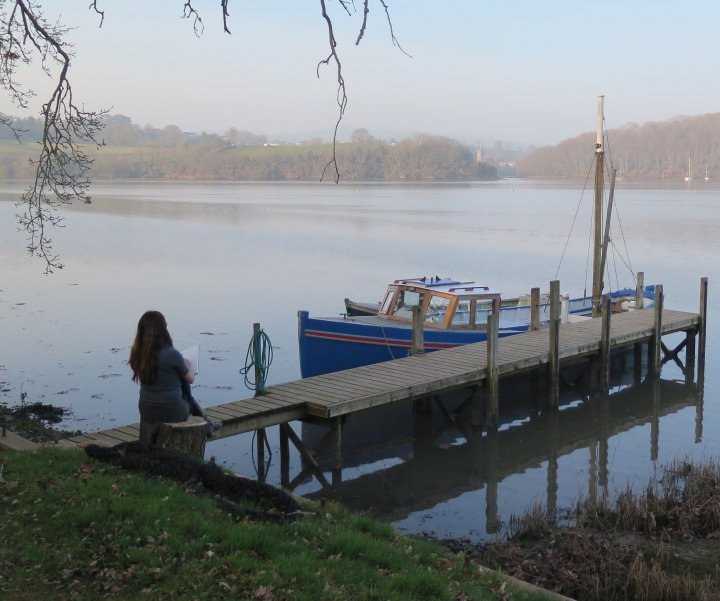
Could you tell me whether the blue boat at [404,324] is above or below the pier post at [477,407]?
above

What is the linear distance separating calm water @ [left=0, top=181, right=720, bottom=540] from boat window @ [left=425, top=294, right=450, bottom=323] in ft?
7.70

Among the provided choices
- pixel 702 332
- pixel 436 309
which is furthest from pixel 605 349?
pixel 702 332

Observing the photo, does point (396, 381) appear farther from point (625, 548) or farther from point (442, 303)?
point (625, 548)

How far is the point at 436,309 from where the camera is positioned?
693 inches

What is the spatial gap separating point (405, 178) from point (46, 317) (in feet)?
434

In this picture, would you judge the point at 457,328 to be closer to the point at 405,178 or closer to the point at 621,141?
the point at 405,178

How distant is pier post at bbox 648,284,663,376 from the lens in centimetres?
1889

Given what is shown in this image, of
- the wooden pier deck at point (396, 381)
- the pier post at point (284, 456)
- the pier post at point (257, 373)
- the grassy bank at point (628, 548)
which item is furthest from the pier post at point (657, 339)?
the pier post at point (257, 373)

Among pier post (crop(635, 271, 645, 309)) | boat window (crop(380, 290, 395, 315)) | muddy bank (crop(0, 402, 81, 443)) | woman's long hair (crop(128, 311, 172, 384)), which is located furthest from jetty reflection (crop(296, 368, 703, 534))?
woman's long hair (crop(128, 311, 172, 384))

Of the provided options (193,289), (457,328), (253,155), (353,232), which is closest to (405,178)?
(253,155)

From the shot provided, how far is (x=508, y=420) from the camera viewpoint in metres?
16.4

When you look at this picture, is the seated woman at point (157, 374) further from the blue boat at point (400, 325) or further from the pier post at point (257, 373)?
the blue boat at point (400, 325)

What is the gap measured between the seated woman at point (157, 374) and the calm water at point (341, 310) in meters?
4.07

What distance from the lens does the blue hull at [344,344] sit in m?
16.4
